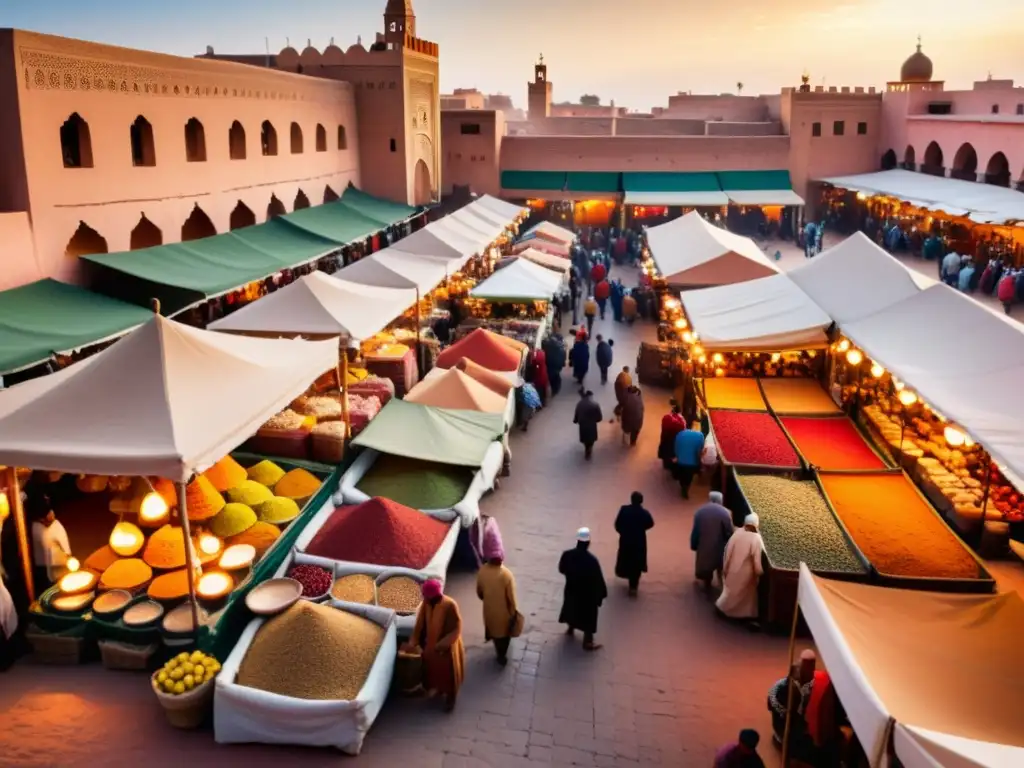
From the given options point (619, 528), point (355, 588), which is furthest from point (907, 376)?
point (355, 588)

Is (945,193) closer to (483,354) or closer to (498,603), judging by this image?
(483,354)

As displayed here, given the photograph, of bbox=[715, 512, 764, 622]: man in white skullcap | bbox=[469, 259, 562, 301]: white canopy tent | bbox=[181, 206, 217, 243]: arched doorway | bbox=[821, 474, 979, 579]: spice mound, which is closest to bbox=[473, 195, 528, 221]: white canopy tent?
bbox=[469, 259, 562, 301]: white canopy tent

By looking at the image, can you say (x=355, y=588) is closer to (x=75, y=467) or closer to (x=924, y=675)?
(x=75, y=467)

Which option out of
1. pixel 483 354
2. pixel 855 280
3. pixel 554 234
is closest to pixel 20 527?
pixel 483 354

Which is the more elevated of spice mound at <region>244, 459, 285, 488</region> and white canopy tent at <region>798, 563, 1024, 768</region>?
white canopy tent at <region>798, 563, 1024, 768</region>

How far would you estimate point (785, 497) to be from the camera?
27.2 feet

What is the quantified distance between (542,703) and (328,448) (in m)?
3.66

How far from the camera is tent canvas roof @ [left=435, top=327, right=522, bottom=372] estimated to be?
11.7 meters

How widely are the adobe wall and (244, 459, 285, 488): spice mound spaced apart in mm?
5327

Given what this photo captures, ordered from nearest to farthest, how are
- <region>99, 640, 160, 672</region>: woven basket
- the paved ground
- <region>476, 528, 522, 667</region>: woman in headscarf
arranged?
the paved ground
<region>99, 640, 160, 672</region>: woven basket
<region>476, 528, 522, 667</region>: woman in headscarf

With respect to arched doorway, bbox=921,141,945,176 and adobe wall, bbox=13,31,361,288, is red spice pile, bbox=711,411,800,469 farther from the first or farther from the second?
arched doorway, bbox=921,141,945,176

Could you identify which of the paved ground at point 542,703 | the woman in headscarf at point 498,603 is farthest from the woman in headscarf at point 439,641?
the woman in headscarf at point 498,603

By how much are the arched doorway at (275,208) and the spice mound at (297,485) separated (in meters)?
11.7

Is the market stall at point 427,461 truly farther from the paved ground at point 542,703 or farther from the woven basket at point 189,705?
the woven basket at point 189,705
